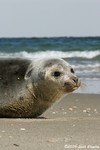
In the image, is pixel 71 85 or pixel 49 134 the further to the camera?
pixel 71 85

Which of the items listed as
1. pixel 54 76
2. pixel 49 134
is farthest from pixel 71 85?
pixel 49 134

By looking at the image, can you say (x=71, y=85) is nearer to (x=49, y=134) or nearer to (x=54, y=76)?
(x=54, y=76)

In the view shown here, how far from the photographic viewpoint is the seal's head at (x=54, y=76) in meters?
6.26

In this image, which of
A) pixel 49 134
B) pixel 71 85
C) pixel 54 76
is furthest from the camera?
pixel 54 76

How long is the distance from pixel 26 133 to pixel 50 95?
5.08 ft

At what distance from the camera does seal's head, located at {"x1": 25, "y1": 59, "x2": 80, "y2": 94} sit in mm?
6262

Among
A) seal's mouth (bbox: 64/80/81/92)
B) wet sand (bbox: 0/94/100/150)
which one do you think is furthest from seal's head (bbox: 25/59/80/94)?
wet sand (bbox: 0/94/100/150)

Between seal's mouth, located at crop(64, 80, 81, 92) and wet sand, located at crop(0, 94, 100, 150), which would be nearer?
wet sand, located at crop(0, 94, 100, 150)

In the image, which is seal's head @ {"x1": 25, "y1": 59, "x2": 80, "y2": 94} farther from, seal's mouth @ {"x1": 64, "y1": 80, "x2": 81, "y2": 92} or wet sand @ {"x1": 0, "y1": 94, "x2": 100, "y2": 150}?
wet sand @ {"x1": 0, "y1": 94, "x2": 100, "y2": 150}

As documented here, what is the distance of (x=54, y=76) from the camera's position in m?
6.38

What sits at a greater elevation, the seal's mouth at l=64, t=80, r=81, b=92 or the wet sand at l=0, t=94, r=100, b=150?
the seal's mouth at l=64, t=80, r=81, b=92

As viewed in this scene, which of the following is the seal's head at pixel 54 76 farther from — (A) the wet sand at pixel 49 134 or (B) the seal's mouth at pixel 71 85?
(A) the wet sand at pixel 49 134

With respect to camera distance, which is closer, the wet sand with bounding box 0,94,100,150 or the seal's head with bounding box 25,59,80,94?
the wet sand with bounding box 0,94,100,150

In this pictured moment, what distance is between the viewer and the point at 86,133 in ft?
16.4
